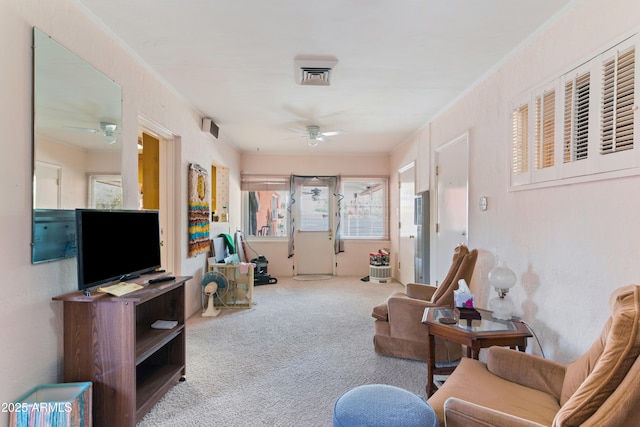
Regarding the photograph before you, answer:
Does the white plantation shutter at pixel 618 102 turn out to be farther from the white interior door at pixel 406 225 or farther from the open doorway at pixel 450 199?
the white interior door at pixel 406 225

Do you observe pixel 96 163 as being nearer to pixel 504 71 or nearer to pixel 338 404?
pixel 338 404

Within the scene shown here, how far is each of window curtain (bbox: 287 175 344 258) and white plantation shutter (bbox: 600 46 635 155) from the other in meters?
4.91

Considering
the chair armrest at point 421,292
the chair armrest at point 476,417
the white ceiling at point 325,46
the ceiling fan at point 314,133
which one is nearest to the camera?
the chair armrest at point 476,417

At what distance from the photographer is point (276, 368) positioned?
2590 mm

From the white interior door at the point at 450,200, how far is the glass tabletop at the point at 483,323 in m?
1.17

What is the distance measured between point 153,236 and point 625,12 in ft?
10.4

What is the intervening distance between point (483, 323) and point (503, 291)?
0.32 metres

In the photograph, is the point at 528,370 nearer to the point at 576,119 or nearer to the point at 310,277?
the point at 576,119

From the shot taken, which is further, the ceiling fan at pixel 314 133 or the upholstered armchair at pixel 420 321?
the ceiling fan at pixel 314 133

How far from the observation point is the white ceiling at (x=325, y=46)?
197 cm

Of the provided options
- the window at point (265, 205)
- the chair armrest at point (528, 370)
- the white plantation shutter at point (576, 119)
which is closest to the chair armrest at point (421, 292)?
the chair armrest at point (528, 370)

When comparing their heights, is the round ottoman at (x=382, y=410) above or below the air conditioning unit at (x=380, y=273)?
above

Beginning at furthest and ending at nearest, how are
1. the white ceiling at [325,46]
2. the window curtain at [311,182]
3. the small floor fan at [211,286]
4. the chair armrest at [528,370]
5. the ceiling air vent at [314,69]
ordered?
the window curtain at [311,182], the small floor fan at [211,286], the ceiling air vent at [314,69], the white ceiling at [325,46], the chair armrest at [528,370]

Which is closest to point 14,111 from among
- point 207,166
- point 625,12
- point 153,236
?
point 153,236
